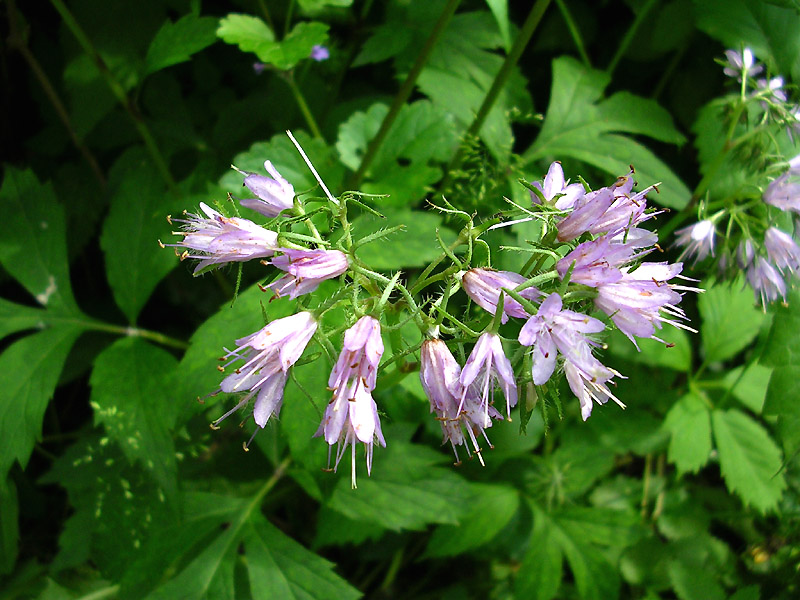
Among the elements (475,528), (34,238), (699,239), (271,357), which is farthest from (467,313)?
(34,238)

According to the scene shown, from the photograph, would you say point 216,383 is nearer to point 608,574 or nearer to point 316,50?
point 316,50

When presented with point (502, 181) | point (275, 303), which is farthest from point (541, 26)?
point (275, 303)

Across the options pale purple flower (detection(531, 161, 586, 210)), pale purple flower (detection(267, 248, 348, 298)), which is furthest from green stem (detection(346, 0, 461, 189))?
pale purple flower (detection(267, 248, 348, 298))

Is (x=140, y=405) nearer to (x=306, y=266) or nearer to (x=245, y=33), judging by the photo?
(x=306, y=266)

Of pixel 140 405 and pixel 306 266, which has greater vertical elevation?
pixel 306 266

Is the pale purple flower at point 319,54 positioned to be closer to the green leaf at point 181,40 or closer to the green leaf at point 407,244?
the green leaf at point 181,40

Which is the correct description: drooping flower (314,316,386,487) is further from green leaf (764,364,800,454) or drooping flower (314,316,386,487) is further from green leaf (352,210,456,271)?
green leaf (764,364,800,454)
